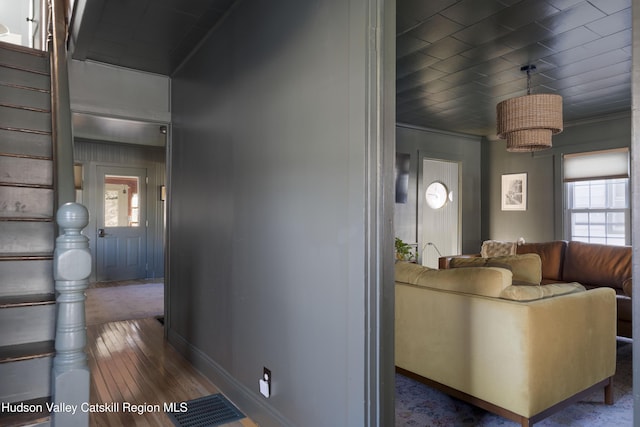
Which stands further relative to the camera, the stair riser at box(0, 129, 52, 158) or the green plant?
the green plant

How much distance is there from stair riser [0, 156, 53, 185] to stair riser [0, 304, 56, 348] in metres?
1.03

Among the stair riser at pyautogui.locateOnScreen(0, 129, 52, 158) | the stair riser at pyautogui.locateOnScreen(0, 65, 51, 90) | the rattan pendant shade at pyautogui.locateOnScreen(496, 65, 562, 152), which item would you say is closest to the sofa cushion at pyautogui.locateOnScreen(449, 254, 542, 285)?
the rattan pendant shade at pyautogui.locateOnScreen(496, 65, 562, 152)

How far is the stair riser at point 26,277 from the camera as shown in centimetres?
210

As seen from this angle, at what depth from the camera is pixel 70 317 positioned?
1607mm

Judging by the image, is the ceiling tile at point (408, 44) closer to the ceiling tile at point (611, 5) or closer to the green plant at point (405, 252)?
the ceiling tile at point (611, 5)

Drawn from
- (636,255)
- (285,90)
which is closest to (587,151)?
(285,90)

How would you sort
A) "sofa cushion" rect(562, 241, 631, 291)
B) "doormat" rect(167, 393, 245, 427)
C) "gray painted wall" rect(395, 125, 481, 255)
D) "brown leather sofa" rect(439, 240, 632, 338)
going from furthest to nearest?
"gray painted wall" rect(395, 125, 481, 255) → "sofa cushion" rect(562, 241, 631, 291) → "brown leather sofa" rect(439, 240, 632, 338) → "doormat" rect(167, 393, 245, 427)

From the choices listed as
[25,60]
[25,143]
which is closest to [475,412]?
[25,143]

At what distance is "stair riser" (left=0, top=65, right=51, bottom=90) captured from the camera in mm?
3152

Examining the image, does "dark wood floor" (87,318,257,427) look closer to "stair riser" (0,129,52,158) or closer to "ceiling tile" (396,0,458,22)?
"stair riser" (0,129,52,158)

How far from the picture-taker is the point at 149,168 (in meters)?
7.95

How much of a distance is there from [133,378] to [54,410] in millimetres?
1708

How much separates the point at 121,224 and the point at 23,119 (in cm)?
514

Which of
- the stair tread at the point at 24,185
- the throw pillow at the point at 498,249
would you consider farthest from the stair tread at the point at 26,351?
the throw pillow at the point at 498,249
